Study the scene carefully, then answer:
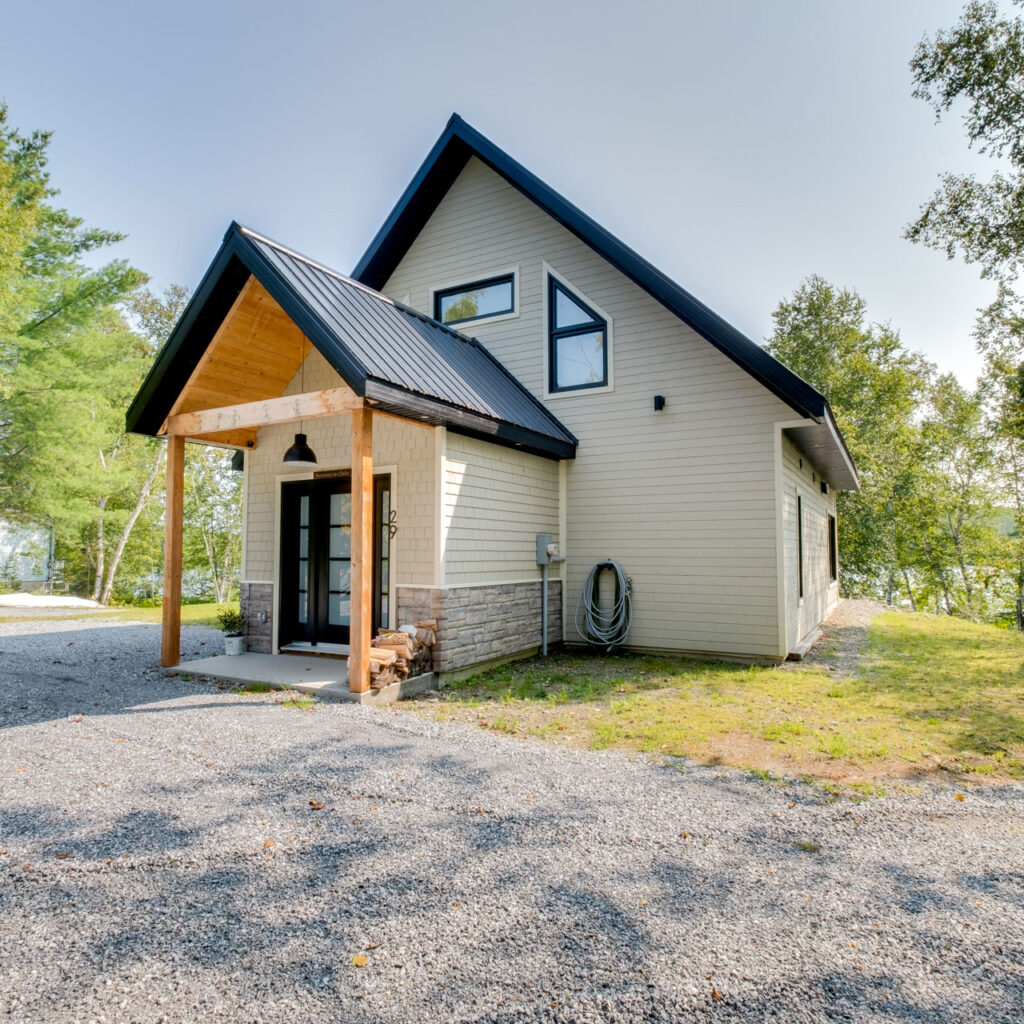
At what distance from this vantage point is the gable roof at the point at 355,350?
208 inches

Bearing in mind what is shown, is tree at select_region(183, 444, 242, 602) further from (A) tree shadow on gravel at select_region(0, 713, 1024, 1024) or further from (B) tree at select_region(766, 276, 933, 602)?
(A) tree shadow on gravel at select_region(0, 713, 1024, 1024)

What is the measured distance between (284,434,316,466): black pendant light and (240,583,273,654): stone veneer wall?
1.75m

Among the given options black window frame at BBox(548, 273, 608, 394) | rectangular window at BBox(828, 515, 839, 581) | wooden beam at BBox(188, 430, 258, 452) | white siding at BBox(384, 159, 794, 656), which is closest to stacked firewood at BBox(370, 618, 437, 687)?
white siding at BBox(384, 159, 794, 656)

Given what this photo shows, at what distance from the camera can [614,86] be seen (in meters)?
9.57

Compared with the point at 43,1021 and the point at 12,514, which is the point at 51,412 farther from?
the point at 43,1021

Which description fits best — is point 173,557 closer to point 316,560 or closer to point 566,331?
point 316,560

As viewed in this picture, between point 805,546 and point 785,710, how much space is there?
479 cm

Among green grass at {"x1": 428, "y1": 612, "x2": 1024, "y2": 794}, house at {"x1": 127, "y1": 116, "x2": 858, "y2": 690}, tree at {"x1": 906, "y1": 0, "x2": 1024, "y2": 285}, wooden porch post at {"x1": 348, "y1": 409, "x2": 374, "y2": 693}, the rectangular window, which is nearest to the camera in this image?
green grass at {"x1": 428, "y1": 612, "x2": 1024, "y2": 794}

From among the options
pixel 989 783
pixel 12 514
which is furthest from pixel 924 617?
pixel 12 514

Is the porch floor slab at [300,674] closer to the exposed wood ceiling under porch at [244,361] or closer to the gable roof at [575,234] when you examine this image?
the exposed wood ceiling under porch at [244,361]

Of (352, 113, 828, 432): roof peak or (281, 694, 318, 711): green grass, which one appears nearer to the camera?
(281, 694, 318, 711): green grass

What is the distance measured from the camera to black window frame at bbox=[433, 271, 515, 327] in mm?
8742

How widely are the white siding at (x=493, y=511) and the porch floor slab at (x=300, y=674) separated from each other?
3.88 feet

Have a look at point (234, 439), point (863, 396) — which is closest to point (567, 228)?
point (234, 439)
